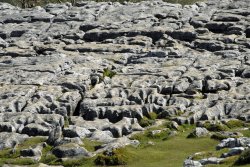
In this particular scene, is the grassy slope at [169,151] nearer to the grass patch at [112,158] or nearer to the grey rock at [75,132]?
the grass patch at [112,158]

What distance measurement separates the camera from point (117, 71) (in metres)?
127

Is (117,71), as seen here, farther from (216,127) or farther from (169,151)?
(169,151)

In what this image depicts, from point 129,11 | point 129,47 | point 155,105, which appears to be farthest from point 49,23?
point 155,105

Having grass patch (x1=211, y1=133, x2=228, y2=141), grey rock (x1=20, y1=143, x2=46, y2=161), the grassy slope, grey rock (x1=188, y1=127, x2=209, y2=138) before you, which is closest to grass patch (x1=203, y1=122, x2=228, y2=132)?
grey rock (x1=188, y1=127, x2=209, y2=138)

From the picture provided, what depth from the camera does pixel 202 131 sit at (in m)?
77.9

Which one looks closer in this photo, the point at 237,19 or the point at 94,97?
the point at 94,97

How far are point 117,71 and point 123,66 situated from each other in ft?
18.6

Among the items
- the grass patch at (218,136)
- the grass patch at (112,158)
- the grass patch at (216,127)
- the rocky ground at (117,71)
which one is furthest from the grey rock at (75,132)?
the grass patch at (218,136)

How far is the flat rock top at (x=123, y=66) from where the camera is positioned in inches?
3767

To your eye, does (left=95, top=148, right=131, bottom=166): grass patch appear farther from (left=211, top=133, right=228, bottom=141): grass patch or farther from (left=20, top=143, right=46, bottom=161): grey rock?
(left=211, top=133, right=228, bottom=141): grass patch

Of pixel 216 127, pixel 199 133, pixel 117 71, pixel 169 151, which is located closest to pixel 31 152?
pixel 169 151

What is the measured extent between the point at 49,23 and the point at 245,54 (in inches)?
3493

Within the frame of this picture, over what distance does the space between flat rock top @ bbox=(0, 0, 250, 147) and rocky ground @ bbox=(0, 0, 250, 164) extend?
0.27 meters

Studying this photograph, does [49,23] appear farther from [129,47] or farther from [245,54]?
[245,54]
